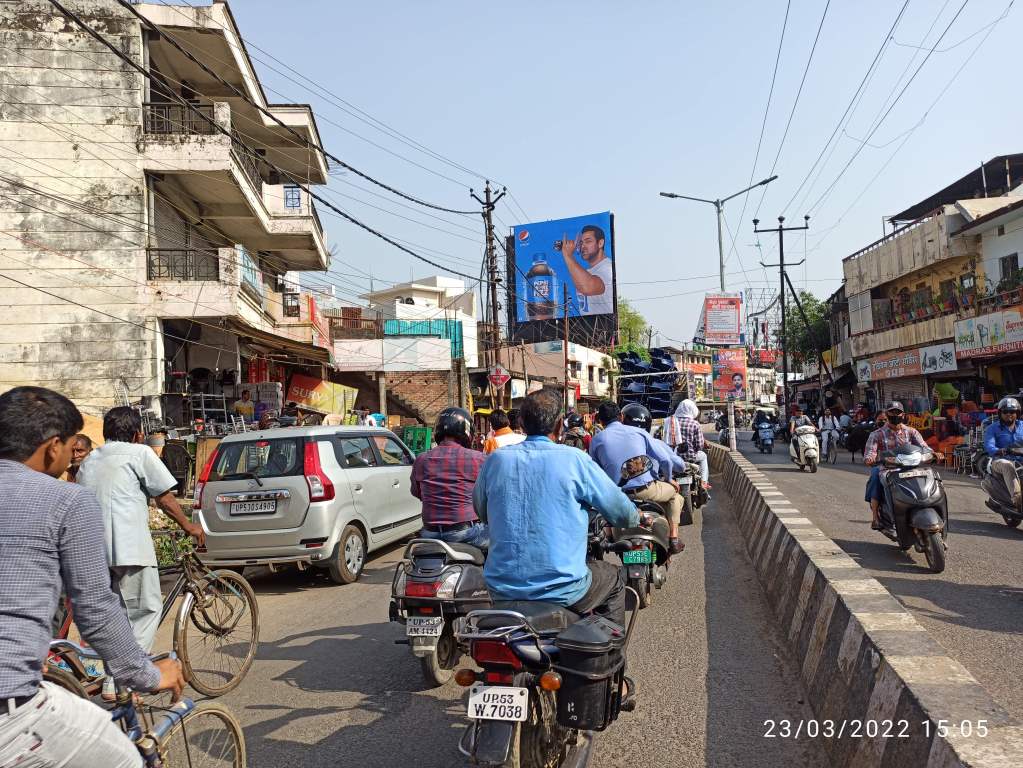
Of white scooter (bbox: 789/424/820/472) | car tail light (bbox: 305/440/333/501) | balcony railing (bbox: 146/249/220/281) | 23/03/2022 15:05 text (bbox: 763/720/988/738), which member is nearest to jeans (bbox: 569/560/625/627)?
23/03/2022 15:05 text (bbox: 763/720/988/738)

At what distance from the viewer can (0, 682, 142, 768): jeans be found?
1989 mm

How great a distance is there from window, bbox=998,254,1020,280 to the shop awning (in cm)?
2006

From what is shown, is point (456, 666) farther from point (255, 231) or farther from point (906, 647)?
point (255, 231)

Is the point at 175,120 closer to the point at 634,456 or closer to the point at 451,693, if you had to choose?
the point at 634,456

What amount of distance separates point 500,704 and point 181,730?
4.59 feet

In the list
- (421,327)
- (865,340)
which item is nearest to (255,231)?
(421,327)

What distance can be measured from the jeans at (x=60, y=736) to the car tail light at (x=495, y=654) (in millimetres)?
1218

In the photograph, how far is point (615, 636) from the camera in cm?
308

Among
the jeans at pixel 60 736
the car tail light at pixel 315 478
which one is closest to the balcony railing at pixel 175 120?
the car tail light at pixel 315 478

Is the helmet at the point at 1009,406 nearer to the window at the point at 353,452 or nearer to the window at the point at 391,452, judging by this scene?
the window at the point at 391,452

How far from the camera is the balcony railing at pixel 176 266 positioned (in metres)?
15.8

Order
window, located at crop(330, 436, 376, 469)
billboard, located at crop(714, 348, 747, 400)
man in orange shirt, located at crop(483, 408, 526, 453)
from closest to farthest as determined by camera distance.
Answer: window, located at crop(330, 436, 376, 469) → man in orange shirt, located at crop(483, 408, 526, 453) → billboard, located at crop(714, 348, 747, 400)

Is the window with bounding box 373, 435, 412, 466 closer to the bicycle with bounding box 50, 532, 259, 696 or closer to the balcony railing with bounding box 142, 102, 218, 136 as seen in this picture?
the bicycle with bounding box 50, 532, 259, 696

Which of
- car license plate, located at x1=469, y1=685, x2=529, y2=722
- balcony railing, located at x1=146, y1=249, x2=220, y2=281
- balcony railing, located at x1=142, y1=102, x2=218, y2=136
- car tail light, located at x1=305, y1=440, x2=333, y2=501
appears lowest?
car license plate, located at x1=469, y1=685, x2=529, y2=722
